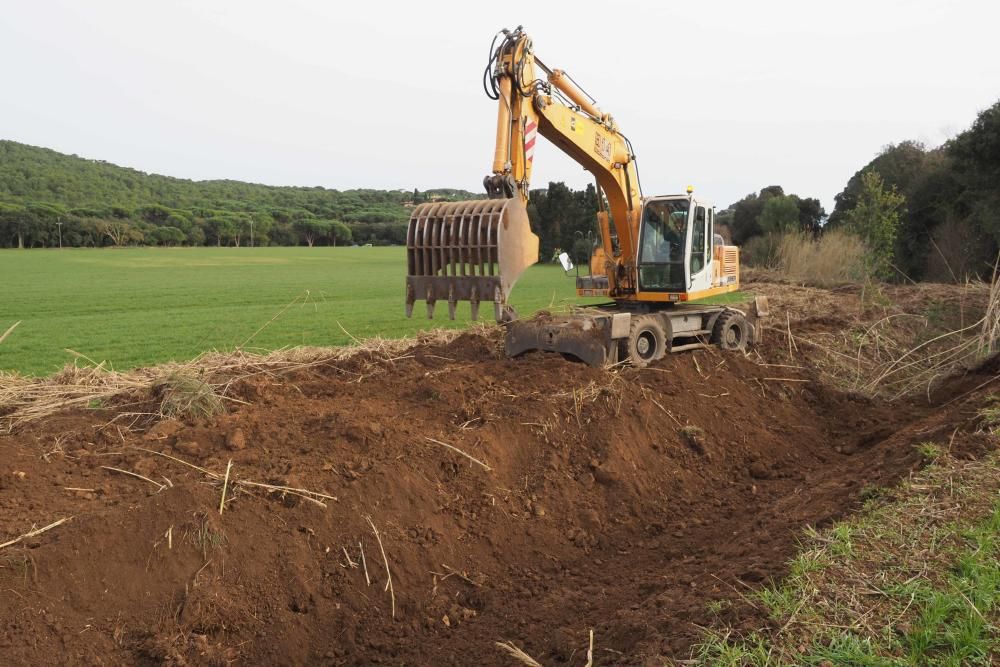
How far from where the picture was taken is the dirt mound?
14.0 feet

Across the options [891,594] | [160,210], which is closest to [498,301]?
[891,594]

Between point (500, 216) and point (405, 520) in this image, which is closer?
point (405, 520)

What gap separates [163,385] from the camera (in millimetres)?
7184

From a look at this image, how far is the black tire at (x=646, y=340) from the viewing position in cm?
945

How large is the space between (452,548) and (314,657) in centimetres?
124

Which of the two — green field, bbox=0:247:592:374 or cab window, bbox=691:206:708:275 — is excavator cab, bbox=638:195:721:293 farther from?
green field, bbox=0:247:592:374

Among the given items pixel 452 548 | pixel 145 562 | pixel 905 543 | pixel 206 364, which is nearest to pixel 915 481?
pixel 905 543

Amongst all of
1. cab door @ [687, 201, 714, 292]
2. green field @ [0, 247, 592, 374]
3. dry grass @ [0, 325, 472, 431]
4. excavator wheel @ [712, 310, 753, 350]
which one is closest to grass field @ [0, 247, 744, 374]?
green field @ [0, 247, 592, 374]

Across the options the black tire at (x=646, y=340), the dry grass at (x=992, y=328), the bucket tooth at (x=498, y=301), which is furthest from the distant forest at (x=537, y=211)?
the dry grass at (x=992, y=328)

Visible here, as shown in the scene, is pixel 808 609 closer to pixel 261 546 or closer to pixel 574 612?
pixel 574 612

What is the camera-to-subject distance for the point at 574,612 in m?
4.59

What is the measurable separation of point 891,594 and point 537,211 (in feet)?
165

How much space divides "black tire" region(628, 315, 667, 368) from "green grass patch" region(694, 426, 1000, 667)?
496 cm

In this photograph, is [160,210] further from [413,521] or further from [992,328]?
[413,521]
